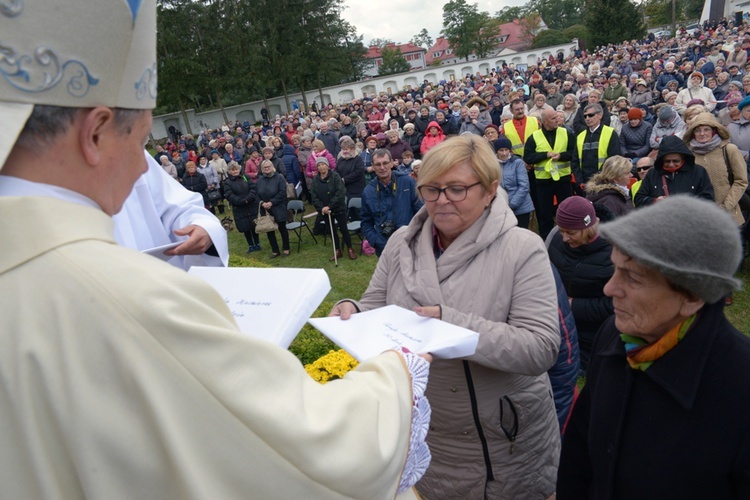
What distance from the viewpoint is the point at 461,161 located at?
2.23m

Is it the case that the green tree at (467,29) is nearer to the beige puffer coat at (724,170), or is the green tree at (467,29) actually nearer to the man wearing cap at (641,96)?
the man wearing cap at (641,96)

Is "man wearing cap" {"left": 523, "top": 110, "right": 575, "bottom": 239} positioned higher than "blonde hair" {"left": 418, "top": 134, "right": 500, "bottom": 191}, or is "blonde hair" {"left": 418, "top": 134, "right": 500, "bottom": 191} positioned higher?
"blonde hair" {"left": 418, "top": 134, "right": 500, "bottom": 191}

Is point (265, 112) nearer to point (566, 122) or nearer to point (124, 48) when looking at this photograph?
point (566, 122)

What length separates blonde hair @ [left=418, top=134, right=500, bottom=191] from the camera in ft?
7.30

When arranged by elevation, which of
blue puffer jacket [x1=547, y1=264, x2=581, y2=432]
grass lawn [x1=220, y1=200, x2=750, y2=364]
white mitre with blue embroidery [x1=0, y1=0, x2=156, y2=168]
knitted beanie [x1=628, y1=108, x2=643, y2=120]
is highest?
white mitre with blue embroidery [x1=0, y1=0, x2=156, y2=168]

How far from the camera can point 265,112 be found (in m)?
38.2

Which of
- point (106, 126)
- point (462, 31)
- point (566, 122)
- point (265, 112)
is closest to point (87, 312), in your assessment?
point (106, 126)

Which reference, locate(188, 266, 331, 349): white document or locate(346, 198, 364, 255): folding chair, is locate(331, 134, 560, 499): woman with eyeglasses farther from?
locate(346, 198, 364, 255): folding chair

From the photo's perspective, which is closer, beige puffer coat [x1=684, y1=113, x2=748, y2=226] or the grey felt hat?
the grey felt hat

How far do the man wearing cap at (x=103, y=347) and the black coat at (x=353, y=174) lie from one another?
30.3ft

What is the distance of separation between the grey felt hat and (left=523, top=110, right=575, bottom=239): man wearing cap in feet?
21.6

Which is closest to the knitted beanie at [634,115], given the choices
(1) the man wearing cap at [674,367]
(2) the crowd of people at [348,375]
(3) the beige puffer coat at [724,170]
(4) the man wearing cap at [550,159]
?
(4) the man wearing cap at [550,159]

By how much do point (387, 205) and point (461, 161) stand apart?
5.17 m

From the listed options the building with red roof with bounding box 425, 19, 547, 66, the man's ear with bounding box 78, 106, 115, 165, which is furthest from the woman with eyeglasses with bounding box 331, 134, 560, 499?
the building with red roof with bounding box 425, 19, 547, 66
